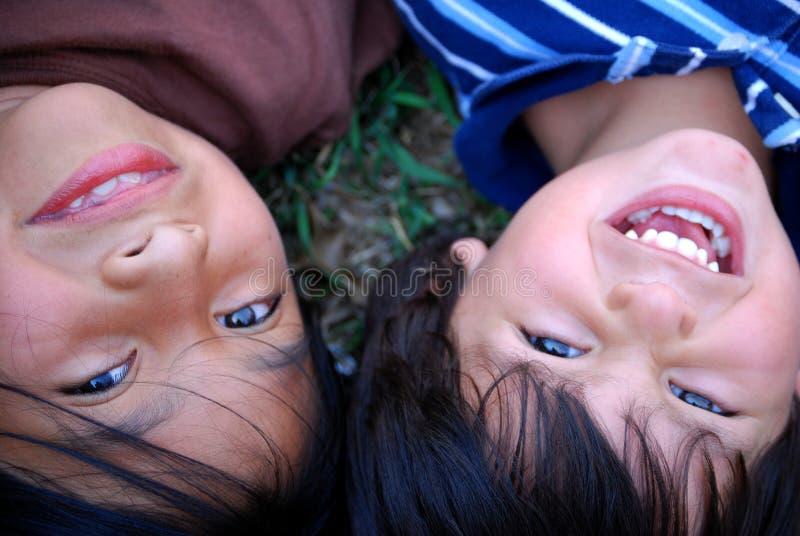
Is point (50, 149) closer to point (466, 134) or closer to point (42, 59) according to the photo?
point (42, 59)

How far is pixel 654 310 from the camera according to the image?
1.39 meters

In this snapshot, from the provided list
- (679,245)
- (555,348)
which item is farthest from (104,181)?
(679,245)

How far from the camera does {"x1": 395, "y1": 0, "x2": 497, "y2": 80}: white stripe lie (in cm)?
199

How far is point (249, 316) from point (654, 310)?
3.05 feet

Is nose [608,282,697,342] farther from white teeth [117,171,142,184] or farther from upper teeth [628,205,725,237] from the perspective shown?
white teeth [117,171,142,184]

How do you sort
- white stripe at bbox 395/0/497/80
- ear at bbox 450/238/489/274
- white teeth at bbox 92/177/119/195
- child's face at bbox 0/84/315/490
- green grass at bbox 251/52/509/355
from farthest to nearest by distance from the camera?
green grass at bbox 251/52/509/355, white stripe at bbox 395/0/497/80, ear at bbox 450/238/489/274, white teeth at bbox 92/177/119/195, child's face at bbox 0/84/315/490

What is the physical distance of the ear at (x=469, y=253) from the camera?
1.79m

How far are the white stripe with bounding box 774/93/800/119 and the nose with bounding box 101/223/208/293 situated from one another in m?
1.47

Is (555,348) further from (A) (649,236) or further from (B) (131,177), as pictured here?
(B) (131,177)

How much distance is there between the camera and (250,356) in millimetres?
1533

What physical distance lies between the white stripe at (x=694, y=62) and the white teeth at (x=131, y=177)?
1384 millimetres

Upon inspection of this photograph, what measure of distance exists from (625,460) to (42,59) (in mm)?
1646

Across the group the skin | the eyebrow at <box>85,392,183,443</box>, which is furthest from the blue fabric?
the eyebrow at <box>85,392,183,443</box>

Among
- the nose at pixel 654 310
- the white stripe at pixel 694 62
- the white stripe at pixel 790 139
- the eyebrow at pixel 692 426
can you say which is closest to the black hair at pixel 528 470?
the eyebrow at pixel 692 426
